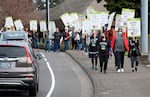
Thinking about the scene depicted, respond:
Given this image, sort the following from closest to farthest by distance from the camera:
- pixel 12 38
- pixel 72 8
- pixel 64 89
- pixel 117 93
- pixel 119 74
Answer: pixel 117 93 < pixel 64 89 < pixel 119 74 < pixel 12 38 < pixel 72 8

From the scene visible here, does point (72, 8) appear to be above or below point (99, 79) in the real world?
above

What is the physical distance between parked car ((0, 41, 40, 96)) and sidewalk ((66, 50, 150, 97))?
6.44 feet

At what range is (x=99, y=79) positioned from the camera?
63.8 ft

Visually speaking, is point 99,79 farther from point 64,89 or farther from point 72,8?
point 72,8

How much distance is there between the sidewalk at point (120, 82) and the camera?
15.7m

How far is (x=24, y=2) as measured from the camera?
221 feet

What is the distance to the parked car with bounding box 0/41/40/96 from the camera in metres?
14.9

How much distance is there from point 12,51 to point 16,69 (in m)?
0.57

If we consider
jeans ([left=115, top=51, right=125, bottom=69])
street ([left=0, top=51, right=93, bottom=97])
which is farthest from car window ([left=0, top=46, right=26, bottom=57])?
jeans ([left=115, top=51, right=125, bottom=69])

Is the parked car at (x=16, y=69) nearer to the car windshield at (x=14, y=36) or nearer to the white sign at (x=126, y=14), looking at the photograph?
the white sign at (x=126, y=14)

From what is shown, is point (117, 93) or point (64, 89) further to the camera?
point (64, 89)

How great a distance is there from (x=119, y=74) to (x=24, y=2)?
156ft

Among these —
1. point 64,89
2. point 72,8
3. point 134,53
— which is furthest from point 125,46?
point 72,8

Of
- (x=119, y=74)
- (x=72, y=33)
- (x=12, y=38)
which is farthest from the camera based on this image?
(x=72, y=33)
